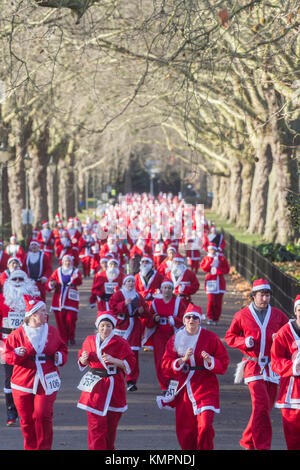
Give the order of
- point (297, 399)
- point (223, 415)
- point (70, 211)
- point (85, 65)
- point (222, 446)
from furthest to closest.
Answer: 1. point (70, 211)
2. point (85, 65)
3. point (223, 415)
4. point (222, 446)
5. point (297, 399)

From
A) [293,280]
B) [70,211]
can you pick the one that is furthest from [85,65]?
[70,211]

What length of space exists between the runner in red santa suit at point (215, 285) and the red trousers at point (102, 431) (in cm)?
1029

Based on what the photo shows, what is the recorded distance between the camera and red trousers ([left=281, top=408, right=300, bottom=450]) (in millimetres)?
7660

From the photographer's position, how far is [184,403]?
8.02 meters

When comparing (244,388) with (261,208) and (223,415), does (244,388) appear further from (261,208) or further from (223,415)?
(261,208)

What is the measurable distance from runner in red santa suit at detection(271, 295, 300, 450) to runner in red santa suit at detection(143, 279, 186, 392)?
427 cm

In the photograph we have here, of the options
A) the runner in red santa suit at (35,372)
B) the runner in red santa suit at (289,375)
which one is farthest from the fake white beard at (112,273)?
the runner in red santa suit at (289,375)

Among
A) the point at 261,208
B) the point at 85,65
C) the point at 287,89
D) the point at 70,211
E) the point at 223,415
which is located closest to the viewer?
the point at 223,415

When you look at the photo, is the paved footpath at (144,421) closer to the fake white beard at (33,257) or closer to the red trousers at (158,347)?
the red trousers at (158,347)

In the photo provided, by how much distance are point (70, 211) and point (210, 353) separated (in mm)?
43709

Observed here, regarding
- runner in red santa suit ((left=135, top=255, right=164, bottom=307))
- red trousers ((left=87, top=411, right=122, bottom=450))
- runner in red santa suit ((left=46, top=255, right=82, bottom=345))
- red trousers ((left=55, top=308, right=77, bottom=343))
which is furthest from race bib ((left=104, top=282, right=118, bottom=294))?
red trousers ((left=87, top=411, right=122, bottom=450))

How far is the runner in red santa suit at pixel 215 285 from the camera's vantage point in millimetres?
18359

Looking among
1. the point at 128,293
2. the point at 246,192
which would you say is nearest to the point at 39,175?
the point at 246,192

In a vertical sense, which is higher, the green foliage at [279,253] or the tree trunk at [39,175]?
the tree trunk at [39,175]
